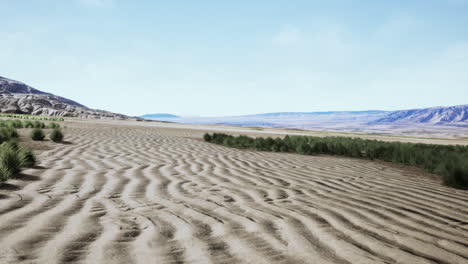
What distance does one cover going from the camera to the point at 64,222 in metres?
2.58

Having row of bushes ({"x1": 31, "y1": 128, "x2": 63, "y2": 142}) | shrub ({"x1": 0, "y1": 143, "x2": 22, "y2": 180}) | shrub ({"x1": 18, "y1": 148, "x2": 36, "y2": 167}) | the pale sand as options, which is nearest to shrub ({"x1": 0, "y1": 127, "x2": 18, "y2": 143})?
row of bushes ({"x1": 31, "y1": 128, "x2": 63, "y2": 142})

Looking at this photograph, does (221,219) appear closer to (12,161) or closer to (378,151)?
(12,161)

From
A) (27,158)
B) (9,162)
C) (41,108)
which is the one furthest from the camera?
(41,108)

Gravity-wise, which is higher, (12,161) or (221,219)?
(12,161)

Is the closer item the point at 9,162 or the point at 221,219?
the point at 221,219

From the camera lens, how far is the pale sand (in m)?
2.13

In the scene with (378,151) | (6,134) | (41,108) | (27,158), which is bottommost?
(378,151)

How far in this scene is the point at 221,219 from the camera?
2.84 m

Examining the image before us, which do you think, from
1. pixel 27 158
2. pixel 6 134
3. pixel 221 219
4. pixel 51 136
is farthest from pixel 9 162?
pixel 6 134

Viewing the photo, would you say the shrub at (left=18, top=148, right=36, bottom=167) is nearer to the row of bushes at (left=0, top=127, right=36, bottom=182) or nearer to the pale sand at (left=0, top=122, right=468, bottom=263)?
the row of bushes at (left=0, top=127, right=36, bottom=182)

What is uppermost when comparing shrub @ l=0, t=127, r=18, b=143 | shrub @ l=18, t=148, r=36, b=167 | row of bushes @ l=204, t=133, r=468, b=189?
shrub @ l=0, t=127, r=18, b=143

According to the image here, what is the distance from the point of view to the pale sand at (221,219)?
2.13 m

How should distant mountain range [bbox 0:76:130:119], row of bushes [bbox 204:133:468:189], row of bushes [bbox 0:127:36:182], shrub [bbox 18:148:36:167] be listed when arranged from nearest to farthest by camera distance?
row of bushes [bbox 0:127:36:182], shrub [bbox 18:148:36:167], row of bushes [bbox 204:133:468:189], distant mountain range [bbox 0:76:130:119]

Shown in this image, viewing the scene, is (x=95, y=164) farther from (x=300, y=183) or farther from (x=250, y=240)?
(x=250, y=240)
